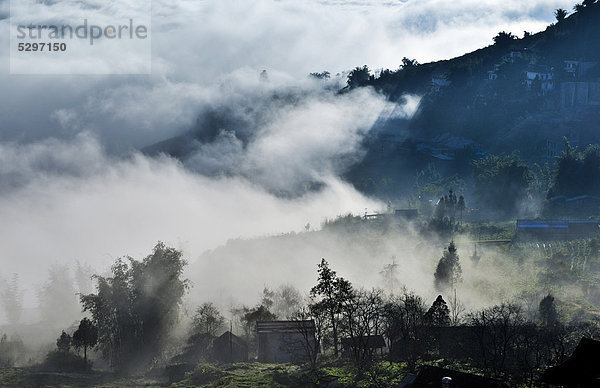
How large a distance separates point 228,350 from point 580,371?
49273mm

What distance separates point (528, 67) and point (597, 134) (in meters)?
32.9

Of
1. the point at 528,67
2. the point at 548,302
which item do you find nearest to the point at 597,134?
the point at 528,67

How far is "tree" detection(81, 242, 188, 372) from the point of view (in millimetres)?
70750

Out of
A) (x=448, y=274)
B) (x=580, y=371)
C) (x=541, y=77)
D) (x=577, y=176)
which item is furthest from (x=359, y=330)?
(x=541, y=77)

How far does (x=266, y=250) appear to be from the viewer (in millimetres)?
125875

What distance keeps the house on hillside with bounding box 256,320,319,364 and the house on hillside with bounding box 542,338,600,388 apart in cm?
4053

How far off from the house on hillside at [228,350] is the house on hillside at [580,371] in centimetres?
4775

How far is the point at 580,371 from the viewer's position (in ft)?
65.5

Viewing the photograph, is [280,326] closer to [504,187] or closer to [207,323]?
[207,323]

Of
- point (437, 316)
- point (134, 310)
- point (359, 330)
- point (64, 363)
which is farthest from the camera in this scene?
point (134, 310)

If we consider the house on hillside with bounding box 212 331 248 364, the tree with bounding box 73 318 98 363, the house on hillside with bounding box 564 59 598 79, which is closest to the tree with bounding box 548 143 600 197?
the house on hillside with bounding box 564 59 598 79

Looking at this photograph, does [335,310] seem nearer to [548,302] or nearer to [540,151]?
[548,302]

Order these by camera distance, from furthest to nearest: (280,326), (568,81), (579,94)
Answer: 1. (568,81)
2. (579,94)
3. (280,326)

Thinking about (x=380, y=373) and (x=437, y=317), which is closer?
(x=380, y=373)
